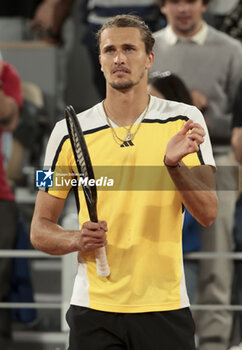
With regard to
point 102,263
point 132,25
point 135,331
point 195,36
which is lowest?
point 135,331

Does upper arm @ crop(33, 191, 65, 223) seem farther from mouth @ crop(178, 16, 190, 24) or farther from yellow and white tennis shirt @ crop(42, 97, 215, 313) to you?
mouth @ crop(178, 16, 190, 24)

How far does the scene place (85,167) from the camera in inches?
44.7

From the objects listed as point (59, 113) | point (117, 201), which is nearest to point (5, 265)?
point (59, 113)

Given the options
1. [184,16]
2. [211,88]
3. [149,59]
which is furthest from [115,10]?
[149,59]

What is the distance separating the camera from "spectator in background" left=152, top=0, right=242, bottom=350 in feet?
5.51

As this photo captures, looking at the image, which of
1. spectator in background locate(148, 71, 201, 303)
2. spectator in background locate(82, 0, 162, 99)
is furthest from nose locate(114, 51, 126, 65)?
spectator in background locate(82, 0, 162, 99)

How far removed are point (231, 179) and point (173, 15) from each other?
49cm

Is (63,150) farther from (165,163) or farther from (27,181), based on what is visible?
(27,181)

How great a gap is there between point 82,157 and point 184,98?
400 millimetres

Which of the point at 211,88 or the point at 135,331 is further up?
the point at 211,88

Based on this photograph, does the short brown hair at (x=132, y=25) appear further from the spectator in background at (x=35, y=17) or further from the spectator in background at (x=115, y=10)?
the spectator in background at (x=35, y=17)

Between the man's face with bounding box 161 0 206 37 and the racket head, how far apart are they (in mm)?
686

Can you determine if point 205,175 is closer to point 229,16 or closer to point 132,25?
point 132,25

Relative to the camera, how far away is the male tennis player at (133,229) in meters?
1.16
